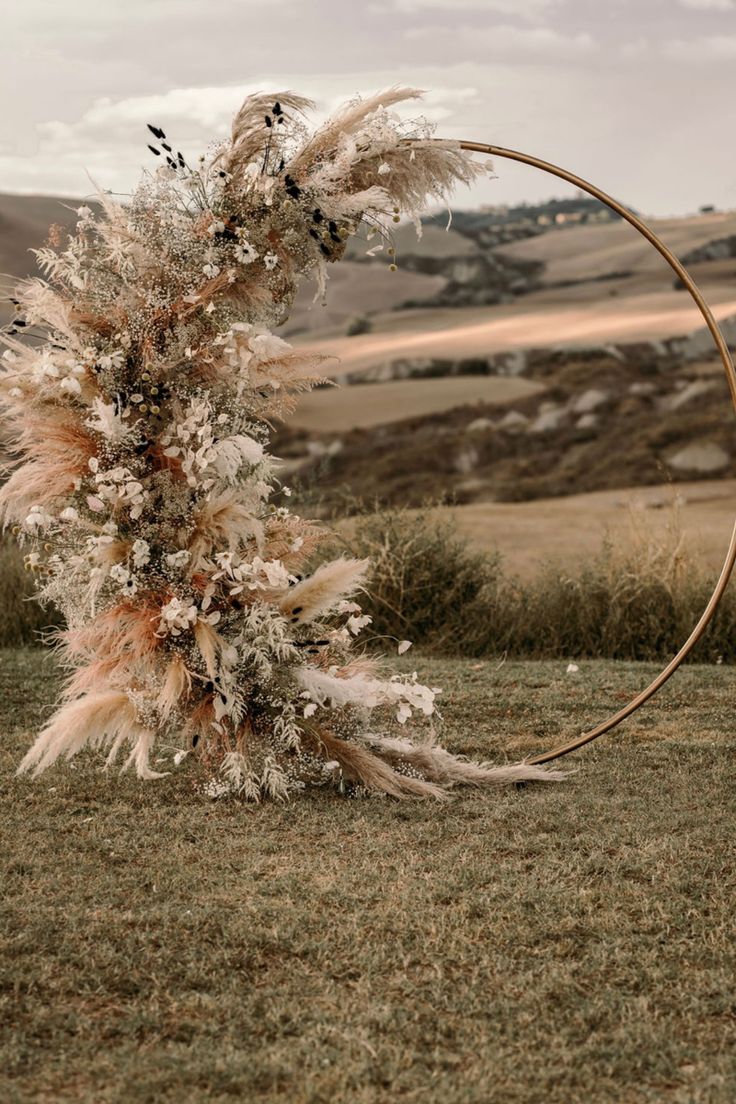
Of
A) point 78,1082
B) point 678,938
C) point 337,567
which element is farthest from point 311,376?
point 78,1082

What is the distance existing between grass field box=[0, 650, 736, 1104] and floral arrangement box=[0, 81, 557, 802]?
39 centimetres

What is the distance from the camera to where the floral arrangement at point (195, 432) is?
4434 mm

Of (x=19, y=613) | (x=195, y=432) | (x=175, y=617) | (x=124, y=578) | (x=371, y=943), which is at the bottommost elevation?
(x=371, y=943)

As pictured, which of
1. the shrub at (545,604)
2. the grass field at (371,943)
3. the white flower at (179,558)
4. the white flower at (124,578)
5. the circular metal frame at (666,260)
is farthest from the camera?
the shrub at (545,604)

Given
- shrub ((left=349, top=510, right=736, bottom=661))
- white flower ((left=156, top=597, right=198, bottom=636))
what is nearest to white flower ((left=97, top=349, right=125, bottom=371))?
white flower ((left=156, top=597, right=198, bottom=636))

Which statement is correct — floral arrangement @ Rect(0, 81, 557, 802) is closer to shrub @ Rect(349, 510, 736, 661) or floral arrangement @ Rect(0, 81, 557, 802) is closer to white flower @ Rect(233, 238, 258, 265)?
white flower @ Rect(233, 238, 258, 265)

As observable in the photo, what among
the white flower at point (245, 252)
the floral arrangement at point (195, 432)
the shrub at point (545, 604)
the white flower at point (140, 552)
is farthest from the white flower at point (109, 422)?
the shrub at point (545, 604)

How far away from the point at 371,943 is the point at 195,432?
2063 mm

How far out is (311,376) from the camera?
4.68 metres

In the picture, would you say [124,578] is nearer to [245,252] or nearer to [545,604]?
[245,252]

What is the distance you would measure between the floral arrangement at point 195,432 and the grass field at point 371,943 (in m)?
0.39

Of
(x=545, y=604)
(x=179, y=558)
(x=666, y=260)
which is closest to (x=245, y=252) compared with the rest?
(x=179, y=558)

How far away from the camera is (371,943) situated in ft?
10.7

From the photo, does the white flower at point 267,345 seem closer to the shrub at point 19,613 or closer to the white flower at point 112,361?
the white flower at point 112,361
